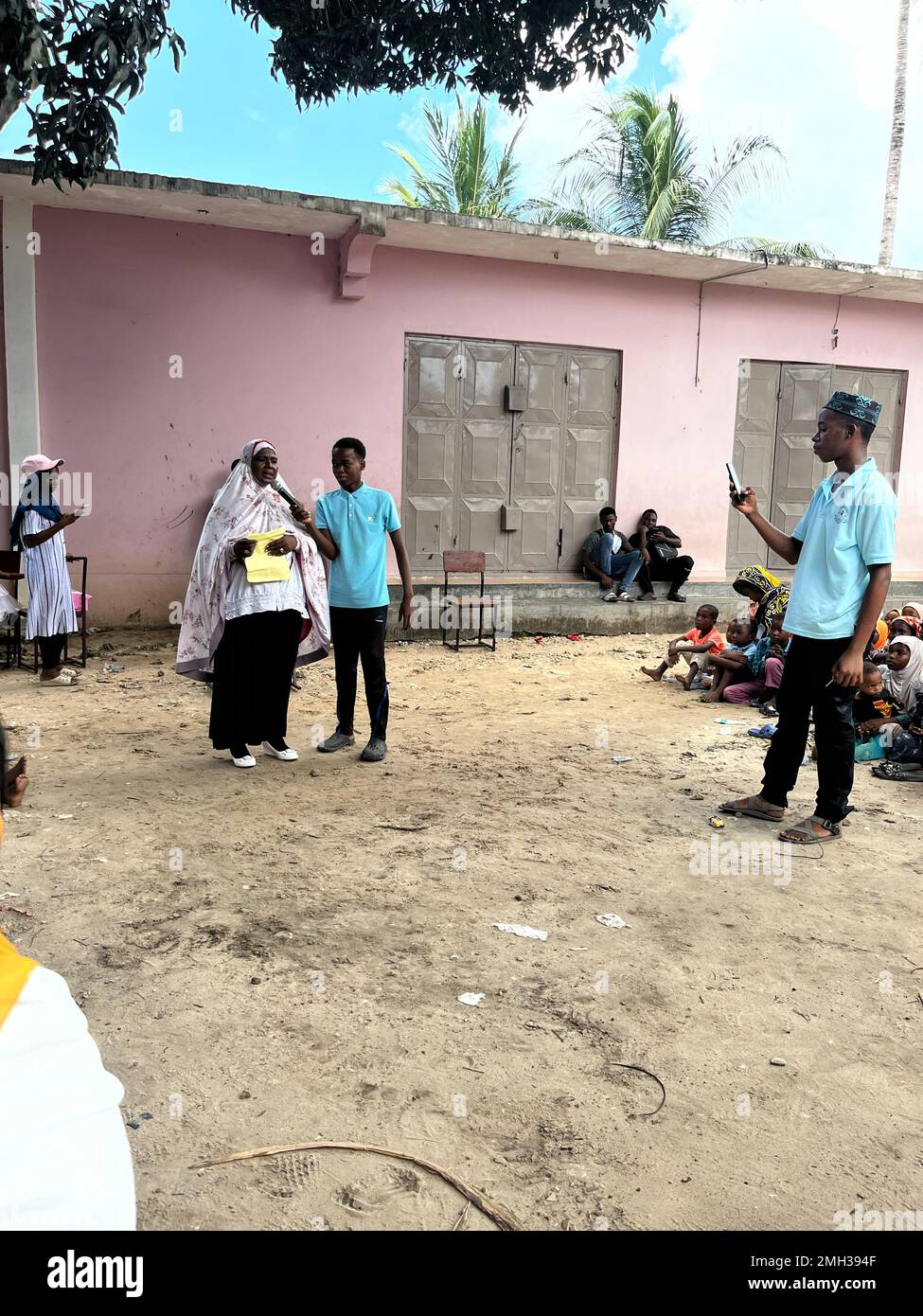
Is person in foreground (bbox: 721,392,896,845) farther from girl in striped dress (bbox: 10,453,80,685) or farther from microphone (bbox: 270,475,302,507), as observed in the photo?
girl in striped dress (bbox: 10,453,80,685)

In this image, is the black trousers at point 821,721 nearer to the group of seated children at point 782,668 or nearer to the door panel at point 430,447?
the group of seated children at point 782,668

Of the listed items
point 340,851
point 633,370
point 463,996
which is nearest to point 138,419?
point 633,370

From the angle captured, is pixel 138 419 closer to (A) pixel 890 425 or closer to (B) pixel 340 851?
(B) pixel 340 851

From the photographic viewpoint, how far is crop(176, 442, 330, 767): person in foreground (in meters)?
5.03

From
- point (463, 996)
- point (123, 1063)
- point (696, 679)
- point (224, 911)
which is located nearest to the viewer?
point (123, 1063)

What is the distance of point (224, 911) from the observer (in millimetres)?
3465

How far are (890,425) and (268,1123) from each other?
1200cm

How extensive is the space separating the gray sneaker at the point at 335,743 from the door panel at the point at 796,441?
743cm

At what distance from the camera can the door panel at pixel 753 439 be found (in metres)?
11.3

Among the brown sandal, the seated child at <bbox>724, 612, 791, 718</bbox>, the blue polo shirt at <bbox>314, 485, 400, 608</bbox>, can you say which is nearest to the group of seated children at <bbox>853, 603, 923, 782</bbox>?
the seated child at <bbox>724, 612, 791, 718</bbox>

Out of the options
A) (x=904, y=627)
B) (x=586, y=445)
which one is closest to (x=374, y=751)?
(x=904, y=627)

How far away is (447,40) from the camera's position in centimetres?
1052

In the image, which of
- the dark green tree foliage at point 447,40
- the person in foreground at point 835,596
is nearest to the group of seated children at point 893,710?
the person in foreground at point 835,596
